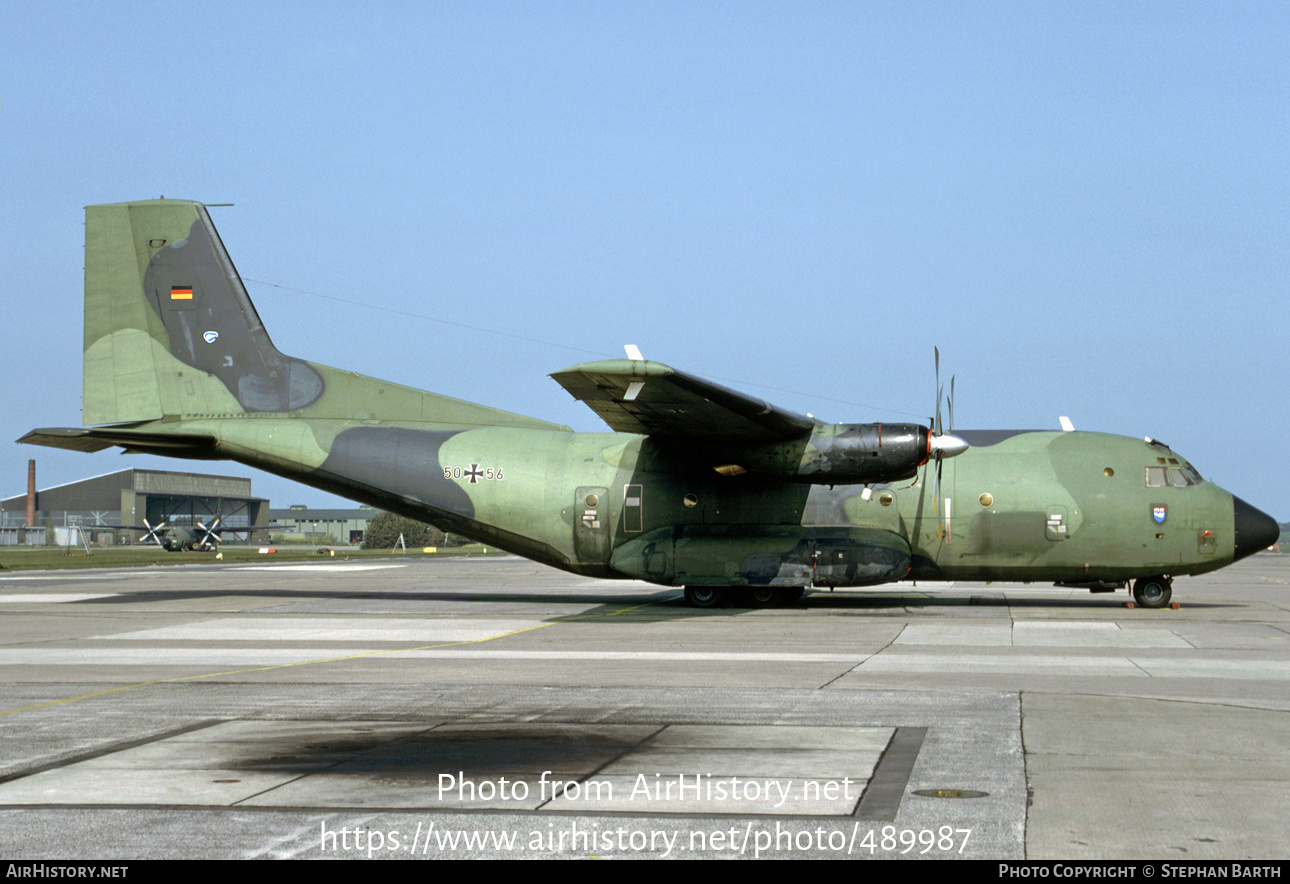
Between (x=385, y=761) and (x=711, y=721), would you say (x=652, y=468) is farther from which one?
(x=385, y=761)

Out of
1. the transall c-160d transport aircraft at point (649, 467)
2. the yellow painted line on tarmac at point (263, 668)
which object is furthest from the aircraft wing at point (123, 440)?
the yellow painted line on tarmac at point (263, 668)

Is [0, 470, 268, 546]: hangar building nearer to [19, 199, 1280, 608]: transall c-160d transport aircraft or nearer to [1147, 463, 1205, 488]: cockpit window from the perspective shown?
[19, 199, 1280, 608]: transall c-160d transport aircraft

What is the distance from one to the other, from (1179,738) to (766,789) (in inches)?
161

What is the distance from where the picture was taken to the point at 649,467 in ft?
79.7

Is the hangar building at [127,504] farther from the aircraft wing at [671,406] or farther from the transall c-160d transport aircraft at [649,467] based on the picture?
the aircraft wing at [671,406]

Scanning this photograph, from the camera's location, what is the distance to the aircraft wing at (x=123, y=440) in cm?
2480

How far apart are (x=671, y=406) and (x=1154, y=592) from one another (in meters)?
11.6

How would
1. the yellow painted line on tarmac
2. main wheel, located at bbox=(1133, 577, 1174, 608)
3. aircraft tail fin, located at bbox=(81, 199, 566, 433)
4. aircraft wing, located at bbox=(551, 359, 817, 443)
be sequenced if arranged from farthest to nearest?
aircraft tail fin, located at bbox=(81, 199, 566, 433) < main wheel, located at bbox=(1133, 577, 1174, 608) < aircraft wing, located at bbox=(551, 359, 817, 443) < the yellow painted line on tarmac

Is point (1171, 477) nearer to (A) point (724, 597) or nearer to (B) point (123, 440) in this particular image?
(A) point (724, 597)

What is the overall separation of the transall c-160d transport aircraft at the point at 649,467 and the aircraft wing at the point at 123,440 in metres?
0.06

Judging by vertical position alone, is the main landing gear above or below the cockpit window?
below

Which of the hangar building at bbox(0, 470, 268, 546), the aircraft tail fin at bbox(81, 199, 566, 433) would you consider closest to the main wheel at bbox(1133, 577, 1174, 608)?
the aircraft tail fin at bbox(81, 199, 566, 433)

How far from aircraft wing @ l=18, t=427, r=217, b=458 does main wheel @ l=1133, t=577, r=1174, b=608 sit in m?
20.7

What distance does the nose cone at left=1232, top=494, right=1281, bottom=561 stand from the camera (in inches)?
903
